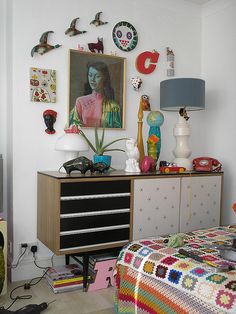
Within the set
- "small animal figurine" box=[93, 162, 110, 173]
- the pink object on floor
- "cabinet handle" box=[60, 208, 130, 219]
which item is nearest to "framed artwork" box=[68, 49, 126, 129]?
"small animal figurine" box=[93, 162, 110, 173]

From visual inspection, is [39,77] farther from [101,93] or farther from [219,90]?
[219,90]

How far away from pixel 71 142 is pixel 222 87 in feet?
5.55

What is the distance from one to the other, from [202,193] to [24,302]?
5.49 feet

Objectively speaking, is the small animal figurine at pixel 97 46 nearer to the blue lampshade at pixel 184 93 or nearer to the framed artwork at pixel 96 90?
the framed artwork at pixel 96 90

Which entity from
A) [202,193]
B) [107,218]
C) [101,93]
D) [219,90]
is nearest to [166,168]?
[202,193]

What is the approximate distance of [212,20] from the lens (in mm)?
3479

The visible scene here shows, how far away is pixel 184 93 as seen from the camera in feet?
9.57

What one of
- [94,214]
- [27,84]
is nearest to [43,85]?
[27,84]

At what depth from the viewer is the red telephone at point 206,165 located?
3064 mm

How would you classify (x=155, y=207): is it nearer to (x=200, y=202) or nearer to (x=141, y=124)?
(x=200, y=202)

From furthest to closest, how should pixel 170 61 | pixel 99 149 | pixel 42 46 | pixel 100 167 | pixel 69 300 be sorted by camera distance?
pixel 170 61 → pixel 99 149 → pixel 42 46 → pixel 100 167 → pixel 69 300

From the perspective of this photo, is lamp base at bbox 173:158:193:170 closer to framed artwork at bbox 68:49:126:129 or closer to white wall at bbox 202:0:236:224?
white wall at bbox 202:0:236:224

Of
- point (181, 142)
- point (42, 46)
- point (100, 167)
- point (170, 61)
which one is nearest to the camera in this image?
point (100, 167)

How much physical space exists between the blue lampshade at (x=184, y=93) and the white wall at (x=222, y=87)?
46 cm
